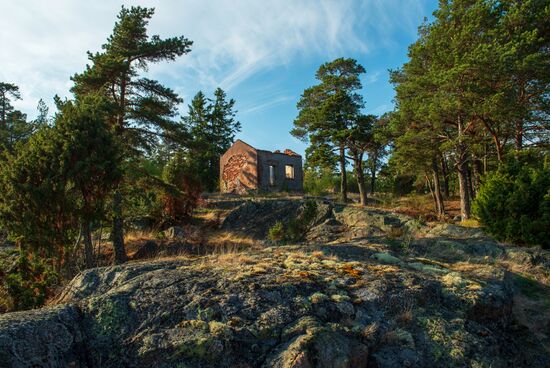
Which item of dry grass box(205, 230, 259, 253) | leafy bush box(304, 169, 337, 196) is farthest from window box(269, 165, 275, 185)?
dry grass box(205, 230, 259, 253)

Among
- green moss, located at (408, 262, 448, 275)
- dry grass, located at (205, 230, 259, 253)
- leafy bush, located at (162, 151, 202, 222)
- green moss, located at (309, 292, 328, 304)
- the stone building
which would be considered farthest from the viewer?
the stone building

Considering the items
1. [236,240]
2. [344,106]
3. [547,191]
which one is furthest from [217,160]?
[547,191]

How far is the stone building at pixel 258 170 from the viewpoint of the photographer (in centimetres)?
3038

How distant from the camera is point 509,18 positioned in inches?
645

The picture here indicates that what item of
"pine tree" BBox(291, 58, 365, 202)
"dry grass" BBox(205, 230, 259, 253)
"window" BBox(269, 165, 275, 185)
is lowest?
"dry grass" BBox(205, 230, 259, 253)

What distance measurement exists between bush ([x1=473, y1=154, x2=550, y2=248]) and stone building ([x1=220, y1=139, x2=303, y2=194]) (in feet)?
66.2

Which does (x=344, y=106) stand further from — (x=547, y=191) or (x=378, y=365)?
(x=378, y=365)

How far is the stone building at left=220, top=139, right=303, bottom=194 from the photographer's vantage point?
99.7ft

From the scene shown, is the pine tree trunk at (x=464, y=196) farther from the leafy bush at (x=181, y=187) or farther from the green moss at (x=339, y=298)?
the green moss at (x=339, y=298)

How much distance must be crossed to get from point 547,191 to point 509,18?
34.3ft

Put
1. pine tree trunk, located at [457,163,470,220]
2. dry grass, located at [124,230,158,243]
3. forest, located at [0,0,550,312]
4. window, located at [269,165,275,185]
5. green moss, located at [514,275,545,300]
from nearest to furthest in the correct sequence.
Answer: green moss, located at [514,275,545,300], forest, located at [0,0,550,312], dry grass, located at [124,230,158,243], pine tree trunk, located at [457,163,470,220], window, located at [269,165,275,185]

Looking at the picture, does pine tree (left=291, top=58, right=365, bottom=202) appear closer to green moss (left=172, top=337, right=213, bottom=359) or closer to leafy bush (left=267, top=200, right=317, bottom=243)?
leafy bush (left=267, top=200, right=317, bottom=243)

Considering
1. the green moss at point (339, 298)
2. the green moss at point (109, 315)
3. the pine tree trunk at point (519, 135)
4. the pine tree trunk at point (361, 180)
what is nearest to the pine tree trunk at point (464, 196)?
the pine tree trunk at point (519, 135)

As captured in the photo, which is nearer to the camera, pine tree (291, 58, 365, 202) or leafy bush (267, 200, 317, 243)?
leafy bush (267, 200, 317, 243)
